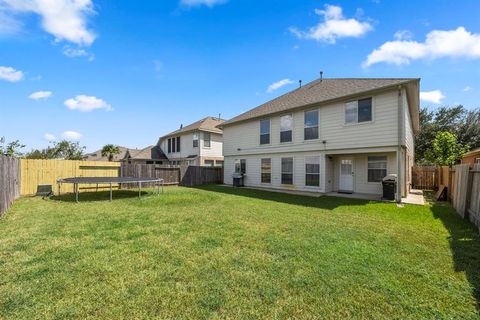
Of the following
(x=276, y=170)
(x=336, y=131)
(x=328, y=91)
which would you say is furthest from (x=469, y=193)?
(x=276, y=170)

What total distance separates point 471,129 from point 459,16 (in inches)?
→ 1036

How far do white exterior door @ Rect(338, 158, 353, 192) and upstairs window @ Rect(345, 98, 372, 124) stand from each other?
236 centimetres

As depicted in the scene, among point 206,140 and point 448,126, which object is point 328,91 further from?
point 448,126

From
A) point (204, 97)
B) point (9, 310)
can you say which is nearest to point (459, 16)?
point (9, 310)

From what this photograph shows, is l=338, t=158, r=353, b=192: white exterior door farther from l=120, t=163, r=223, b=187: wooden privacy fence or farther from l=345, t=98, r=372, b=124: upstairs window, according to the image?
l=120, t=163, r=223, b=187: wooden privacy fence

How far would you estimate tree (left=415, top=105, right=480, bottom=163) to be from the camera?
27047 millimetres

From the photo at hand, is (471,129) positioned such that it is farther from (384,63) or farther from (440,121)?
(384,63)

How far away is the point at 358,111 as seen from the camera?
34.4 ft

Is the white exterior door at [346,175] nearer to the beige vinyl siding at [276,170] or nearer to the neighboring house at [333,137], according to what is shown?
the neighboring house at [333,137]

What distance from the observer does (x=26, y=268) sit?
3311 millimetres

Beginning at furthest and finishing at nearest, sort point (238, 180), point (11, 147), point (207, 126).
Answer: point (207, 126) < point (238, 180) < point (11, 147)

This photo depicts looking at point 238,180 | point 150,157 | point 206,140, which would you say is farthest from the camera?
point 150,157

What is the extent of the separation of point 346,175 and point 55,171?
15515 mm

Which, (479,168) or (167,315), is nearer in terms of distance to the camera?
(167,315)
